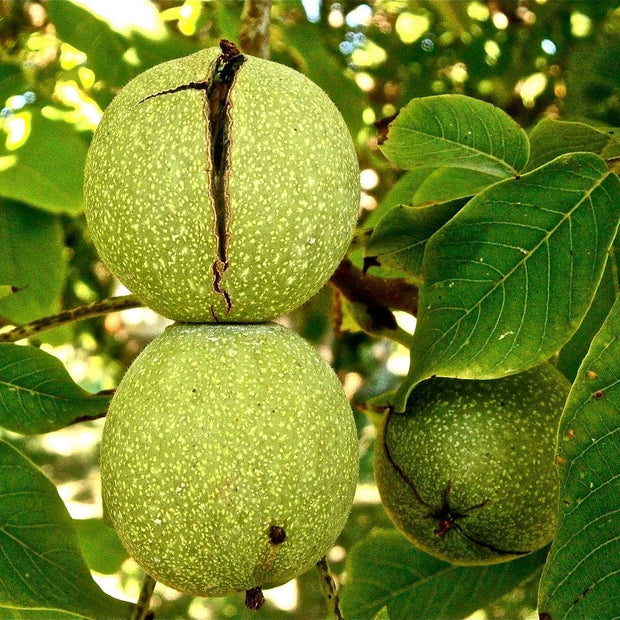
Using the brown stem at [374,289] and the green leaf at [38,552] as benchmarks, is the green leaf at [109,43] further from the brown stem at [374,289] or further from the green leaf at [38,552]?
the green leaf at [38,552]

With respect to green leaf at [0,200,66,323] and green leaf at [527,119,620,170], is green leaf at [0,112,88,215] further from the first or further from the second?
green leaf at [527,119,620,170]

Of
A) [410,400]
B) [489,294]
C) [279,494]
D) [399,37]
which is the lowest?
[399,37]

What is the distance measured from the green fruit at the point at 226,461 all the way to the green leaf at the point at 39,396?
0.32 metres

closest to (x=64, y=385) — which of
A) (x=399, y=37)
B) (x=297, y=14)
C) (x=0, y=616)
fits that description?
(x=0, y=616)

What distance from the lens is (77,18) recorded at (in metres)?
1.82

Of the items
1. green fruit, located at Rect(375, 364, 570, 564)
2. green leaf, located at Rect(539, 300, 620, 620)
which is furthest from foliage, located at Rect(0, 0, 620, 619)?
green fruit, located at Rect(375, 364, 570, 564)

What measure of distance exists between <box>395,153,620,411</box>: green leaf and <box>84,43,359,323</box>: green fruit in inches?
7.5

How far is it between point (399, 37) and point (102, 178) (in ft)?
7.39

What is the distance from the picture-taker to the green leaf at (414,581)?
1604 mm

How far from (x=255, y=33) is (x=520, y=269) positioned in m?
0.65

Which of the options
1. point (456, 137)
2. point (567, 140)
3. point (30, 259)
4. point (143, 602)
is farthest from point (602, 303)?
point (30, 259)

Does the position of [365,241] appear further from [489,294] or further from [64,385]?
[64,385]

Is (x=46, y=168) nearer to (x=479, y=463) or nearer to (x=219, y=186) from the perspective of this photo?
(x=219, y=186)

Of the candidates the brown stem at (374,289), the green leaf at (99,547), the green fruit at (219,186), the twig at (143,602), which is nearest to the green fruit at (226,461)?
the green fruit at (219,186)
